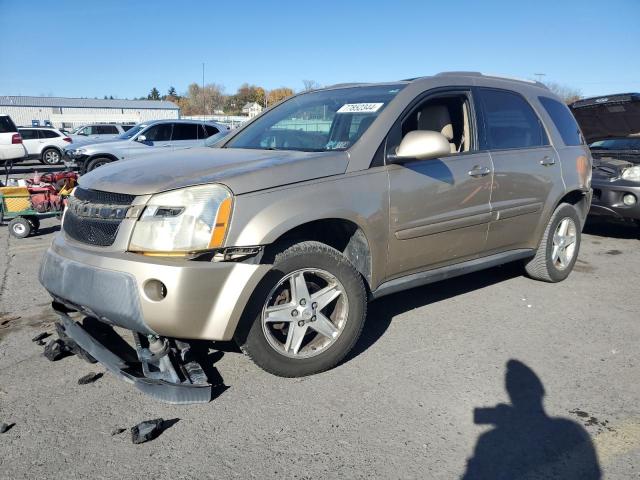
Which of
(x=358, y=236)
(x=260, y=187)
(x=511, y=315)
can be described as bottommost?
(x=511, y=315)

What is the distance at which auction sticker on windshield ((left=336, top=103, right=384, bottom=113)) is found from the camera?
12.2ft

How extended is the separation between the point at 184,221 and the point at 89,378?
1.18 metres

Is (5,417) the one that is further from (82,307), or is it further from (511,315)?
(511,315)

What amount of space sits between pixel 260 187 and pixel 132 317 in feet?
3.14

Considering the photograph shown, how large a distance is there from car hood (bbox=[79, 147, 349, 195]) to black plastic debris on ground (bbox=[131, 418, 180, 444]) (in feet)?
3.85

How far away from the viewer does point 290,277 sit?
10.0 feet

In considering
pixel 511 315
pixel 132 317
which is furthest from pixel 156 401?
pixel 511 315

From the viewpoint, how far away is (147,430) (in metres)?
2.56

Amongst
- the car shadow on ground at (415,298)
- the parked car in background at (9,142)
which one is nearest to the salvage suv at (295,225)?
the car shadow on ground at (415,298)

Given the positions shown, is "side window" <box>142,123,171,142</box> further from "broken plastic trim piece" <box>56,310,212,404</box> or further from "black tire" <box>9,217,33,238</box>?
"broken plastic trim piece" <box>56,310,212,404</box>

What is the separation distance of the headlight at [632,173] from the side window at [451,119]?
4.12 meters

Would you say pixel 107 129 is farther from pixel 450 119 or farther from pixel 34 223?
pixel 450 119

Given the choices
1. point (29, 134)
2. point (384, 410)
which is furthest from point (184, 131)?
point (384, 410)

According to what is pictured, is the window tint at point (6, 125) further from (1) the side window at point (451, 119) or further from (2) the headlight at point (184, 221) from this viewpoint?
(2) the headlight at point (184, 221)
